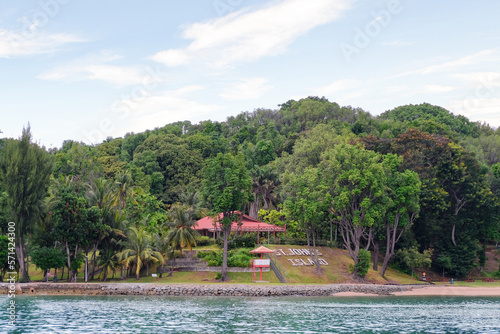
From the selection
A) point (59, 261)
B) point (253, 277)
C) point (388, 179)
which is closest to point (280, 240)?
point (253, 277)

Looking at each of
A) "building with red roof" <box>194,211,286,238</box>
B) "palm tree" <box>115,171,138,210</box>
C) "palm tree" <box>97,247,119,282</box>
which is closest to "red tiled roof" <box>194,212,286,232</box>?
"building with red roof" <box>194,211,286,238</box>

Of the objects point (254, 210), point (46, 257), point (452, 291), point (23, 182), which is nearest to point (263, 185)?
point (254, 210)

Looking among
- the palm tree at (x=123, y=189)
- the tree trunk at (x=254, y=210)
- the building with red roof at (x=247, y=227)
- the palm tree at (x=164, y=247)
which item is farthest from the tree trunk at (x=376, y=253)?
the palm tree at (x=123, y=189)

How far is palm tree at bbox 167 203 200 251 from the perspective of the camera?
67.1m

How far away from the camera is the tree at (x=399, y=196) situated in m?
71.8

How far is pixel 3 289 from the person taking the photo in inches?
2197

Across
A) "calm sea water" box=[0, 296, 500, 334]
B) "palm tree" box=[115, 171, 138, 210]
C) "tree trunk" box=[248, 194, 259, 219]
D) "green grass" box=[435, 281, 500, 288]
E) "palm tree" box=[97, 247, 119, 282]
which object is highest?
"palm tree" box=[115, 171, 138, 210]

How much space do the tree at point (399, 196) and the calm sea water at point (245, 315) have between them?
17.7 metres

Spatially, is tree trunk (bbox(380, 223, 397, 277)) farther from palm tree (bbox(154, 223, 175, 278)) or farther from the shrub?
palm tree (bbox(154, 223, 175, 278))

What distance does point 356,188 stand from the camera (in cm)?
6881

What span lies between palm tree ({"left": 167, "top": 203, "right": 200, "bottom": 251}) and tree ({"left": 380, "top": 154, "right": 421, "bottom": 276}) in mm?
25478

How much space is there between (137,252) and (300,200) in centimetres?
2081

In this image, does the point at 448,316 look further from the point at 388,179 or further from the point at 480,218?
the point at 480,218

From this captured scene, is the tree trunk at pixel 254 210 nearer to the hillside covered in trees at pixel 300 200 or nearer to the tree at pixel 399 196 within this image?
the hillside covered in trees at pixel 300 200
